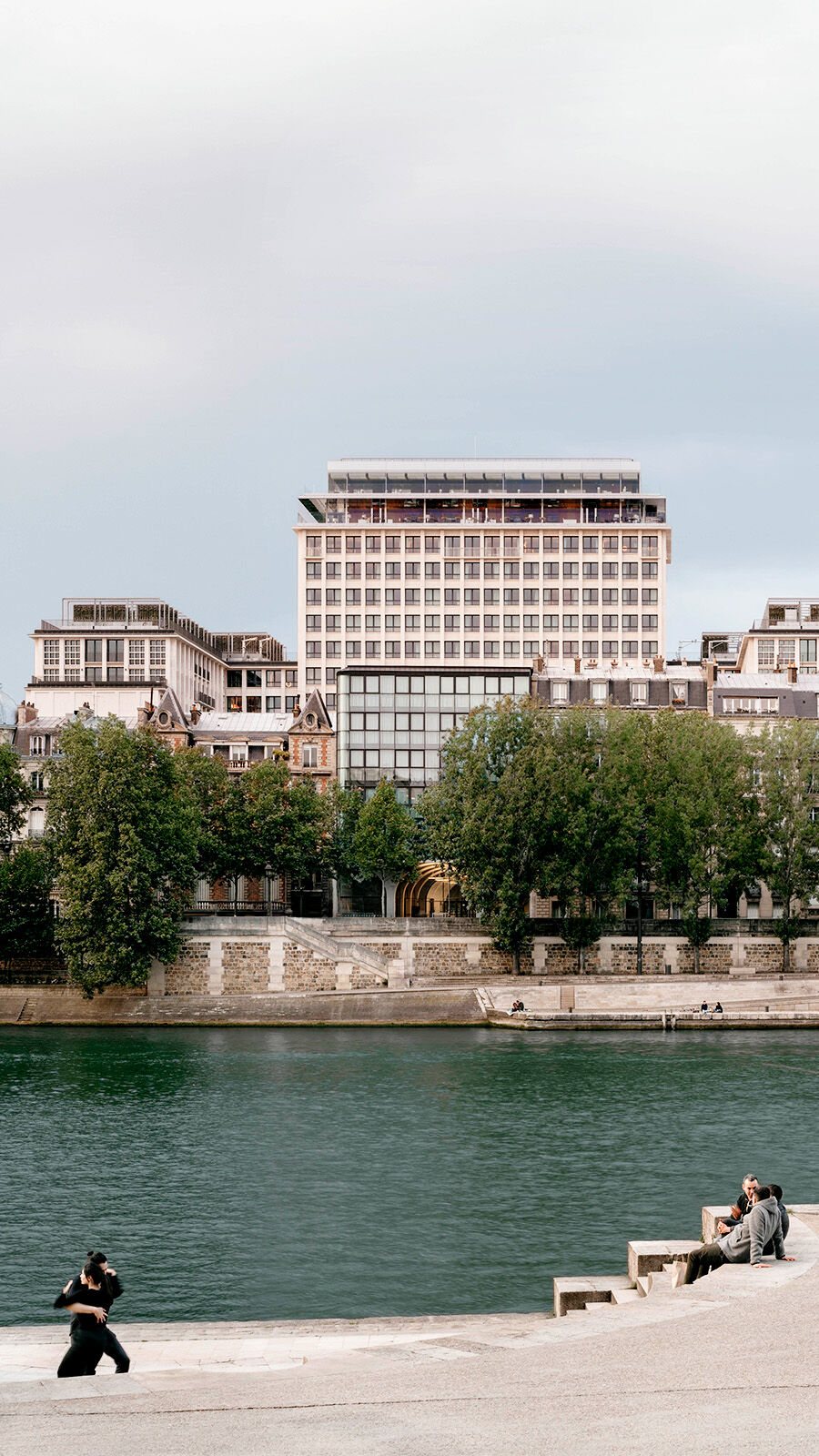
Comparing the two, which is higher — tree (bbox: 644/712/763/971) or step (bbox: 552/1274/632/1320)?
tree (bbox: 644/712/763/971)

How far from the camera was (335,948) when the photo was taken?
89.3 m

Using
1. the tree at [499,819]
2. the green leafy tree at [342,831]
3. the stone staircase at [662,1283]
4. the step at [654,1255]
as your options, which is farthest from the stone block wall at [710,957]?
the step at [654,1255]

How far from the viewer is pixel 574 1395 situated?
14.9 meters

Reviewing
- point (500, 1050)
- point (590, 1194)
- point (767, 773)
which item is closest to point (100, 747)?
point (500, 1050)

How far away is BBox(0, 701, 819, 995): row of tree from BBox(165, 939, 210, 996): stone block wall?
Answer: 5.22 feet

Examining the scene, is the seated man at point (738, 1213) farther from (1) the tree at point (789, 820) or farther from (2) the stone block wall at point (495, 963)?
(1) the tree at point (789, 820)

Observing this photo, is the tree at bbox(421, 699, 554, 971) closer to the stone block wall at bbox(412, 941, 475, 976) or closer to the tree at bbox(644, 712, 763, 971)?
the stone block wall at bbox(412, 941, 475, 976)

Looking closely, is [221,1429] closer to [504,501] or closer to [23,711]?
[23,711]

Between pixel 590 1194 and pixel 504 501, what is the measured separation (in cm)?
12516

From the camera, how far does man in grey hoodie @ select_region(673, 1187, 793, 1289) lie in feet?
70.3

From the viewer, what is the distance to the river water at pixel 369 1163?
30.1 m

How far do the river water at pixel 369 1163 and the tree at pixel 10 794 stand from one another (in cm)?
2465

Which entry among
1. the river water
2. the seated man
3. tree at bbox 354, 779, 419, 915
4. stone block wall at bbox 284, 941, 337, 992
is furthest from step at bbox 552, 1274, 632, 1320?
tree at bbox 354, 779, 419, 915

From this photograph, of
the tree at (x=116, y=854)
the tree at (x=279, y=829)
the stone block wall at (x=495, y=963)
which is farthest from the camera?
the tree at (x=279, y=829)
